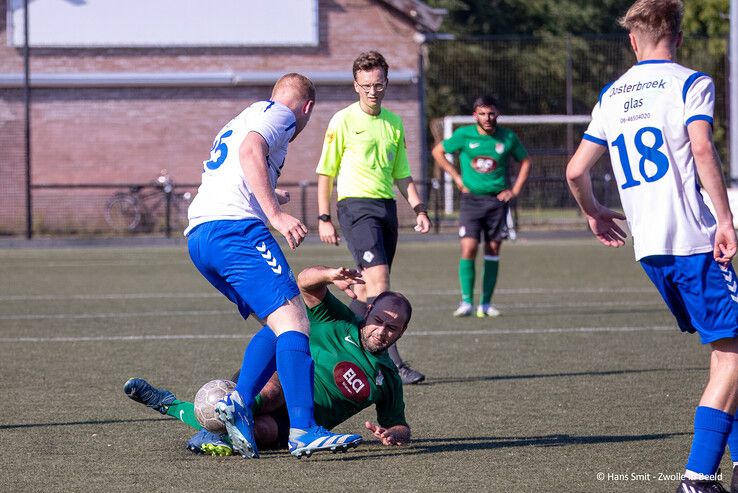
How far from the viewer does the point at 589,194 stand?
5.31m

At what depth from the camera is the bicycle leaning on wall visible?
2920 cm

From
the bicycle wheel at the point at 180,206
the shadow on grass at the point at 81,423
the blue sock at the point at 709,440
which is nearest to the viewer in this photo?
the blue sock at the point at 709,440

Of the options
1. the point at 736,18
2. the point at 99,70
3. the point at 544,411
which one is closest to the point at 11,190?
the point at 99,70

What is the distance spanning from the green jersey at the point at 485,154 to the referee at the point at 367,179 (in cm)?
371

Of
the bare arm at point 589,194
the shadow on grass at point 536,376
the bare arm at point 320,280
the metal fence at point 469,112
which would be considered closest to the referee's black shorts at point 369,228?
the shadow on grass at point 536,376

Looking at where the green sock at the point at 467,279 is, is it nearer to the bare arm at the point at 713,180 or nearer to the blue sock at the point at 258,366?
the blue sock at the point at 258,366

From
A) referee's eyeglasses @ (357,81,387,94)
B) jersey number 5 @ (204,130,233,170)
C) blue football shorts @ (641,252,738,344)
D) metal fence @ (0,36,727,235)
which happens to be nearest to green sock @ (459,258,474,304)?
referee's eyeglasses @ (357,81,387,94)

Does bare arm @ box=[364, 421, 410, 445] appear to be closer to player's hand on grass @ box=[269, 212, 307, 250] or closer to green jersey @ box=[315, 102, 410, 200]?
player's hand on grass @ box=[269, 212, 307, 250]

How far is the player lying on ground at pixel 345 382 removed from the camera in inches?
237

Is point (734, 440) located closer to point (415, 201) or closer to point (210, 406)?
point (210, 406)

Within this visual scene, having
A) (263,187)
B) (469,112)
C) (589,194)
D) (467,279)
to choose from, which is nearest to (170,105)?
(469,112)

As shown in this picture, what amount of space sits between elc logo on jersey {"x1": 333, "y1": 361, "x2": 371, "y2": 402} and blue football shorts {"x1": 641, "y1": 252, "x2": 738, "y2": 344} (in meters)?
1.71

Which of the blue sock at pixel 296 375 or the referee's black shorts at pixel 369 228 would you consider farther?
the referee's black shorts at pixel 369 228

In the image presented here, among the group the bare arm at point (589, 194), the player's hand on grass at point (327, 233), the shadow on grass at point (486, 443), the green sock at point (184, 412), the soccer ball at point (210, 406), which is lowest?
the shadow on grass at point (486, 443)
